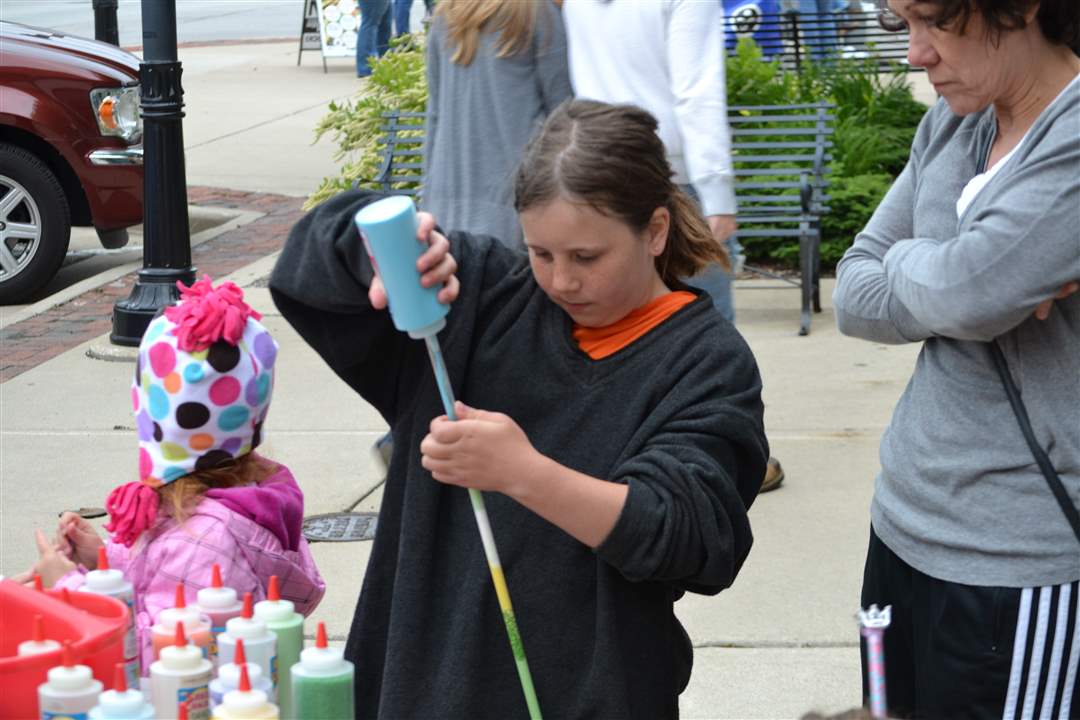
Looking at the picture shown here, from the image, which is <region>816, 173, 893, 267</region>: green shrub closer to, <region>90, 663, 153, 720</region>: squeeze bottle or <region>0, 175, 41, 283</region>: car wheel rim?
<region>0, 175, 41, 283</region>: car wheel rim

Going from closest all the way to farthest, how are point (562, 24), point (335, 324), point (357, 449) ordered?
point (335, 324)
point (562, 24)
point (357, 449)

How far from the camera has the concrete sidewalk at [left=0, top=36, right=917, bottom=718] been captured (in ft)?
14.0

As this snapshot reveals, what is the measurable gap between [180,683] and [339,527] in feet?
10.7

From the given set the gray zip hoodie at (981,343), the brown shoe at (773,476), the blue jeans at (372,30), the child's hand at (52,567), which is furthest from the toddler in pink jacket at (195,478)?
the blue jeans at (372,30)

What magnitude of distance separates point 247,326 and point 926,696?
1277 millimetres

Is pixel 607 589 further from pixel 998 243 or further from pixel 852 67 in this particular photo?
pixel 852 67

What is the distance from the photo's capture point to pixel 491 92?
14.1 feet

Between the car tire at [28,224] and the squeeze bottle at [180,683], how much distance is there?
22.0ft

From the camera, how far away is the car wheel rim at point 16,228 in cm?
824

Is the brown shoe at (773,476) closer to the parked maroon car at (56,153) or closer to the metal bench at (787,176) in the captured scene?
the metal bench at (787,176)

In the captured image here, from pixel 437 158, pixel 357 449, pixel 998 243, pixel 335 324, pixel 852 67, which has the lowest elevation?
pixel 357 449

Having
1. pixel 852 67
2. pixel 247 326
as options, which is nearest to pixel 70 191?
pixel 852 67

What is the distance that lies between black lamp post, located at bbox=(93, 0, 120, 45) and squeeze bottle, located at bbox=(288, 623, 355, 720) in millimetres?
10513

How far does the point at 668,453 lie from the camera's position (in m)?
2.18
